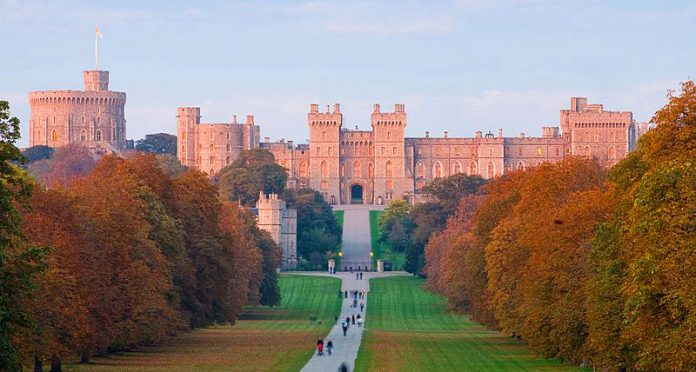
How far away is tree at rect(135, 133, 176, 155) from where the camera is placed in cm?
17388

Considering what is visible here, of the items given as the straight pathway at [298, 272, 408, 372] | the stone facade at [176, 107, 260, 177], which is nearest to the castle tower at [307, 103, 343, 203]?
the stone facade at [176, 107, 260, 177]

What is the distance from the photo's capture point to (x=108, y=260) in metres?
37.2

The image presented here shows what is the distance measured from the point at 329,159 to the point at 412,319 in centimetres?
8467

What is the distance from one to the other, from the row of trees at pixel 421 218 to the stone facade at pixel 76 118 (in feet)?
163

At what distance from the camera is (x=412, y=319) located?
210 ft

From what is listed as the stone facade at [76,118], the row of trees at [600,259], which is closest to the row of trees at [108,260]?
the row of trees at [600,259]

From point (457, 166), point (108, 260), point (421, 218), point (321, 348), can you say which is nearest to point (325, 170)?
point (457, 166)

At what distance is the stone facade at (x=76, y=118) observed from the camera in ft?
529

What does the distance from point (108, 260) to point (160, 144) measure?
453 feet

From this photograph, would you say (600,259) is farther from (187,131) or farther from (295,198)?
(187,131)

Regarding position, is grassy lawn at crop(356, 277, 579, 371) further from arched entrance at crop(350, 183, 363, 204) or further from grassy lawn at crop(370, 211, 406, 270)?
arched entrance at crop(350, 183, 363, 204)

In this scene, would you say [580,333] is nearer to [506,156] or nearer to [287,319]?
[287,319]

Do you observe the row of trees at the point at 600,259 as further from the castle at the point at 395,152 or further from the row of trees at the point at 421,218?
the castle at the point at 395,152

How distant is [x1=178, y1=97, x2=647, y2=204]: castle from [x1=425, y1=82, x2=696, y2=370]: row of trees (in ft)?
296
